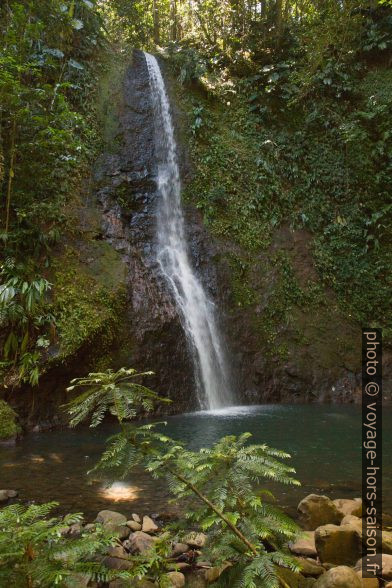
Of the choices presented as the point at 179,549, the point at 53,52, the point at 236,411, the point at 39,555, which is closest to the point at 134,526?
the point at 179,549

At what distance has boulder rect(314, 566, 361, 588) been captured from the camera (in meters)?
2.09

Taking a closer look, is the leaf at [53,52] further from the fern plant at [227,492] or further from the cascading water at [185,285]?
the fern plant at [227,492]

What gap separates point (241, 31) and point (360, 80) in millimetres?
5024

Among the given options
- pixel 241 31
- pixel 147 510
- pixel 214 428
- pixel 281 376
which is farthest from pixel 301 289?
pixel 241 31

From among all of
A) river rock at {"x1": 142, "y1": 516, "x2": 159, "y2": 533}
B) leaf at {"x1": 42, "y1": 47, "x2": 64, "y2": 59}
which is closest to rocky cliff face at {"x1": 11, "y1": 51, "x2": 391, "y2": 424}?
leaf at {"x1": 42, "y1": 47, "x2": 64, "y2": 59}

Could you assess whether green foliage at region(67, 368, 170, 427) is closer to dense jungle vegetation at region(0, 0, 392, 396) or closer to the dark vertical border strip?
the dark vertical border strip

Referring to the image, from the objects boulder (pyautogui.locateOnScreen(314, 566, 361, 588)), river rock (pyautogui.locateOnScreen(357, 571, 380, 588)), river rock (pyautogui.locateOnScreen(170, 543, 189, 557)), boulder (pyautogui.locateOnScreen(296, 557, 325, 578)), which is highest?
boulder (pyautogui.locateOnScreen(314, 566, 361, 588))

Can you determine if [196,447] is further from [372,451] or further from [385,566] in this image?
[385,566]

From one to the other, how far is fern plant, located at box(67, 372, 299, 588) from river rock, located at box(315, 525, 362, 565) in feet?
2.33

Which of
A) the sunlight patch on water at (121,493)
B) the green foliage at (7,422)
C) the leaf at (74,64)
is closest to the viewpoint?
the sunlight patch on water at (121,493)

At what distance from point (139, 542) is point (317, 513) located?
54.8 inches

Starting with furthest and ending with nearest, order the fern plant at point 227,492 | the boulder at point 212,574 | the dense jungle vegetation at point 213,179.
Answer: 1. the boulder at point 212,574
2. the dense jungle vegetation at point 213,179
3. the fern plant at point 227,492

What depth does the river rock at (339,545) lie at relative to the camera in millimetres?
2686

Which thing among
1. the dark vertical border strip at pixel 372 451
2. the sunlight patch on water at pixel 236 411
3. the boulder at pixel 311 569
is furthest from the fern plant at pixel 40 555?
the sunlight patch on water at pixel 236 411
